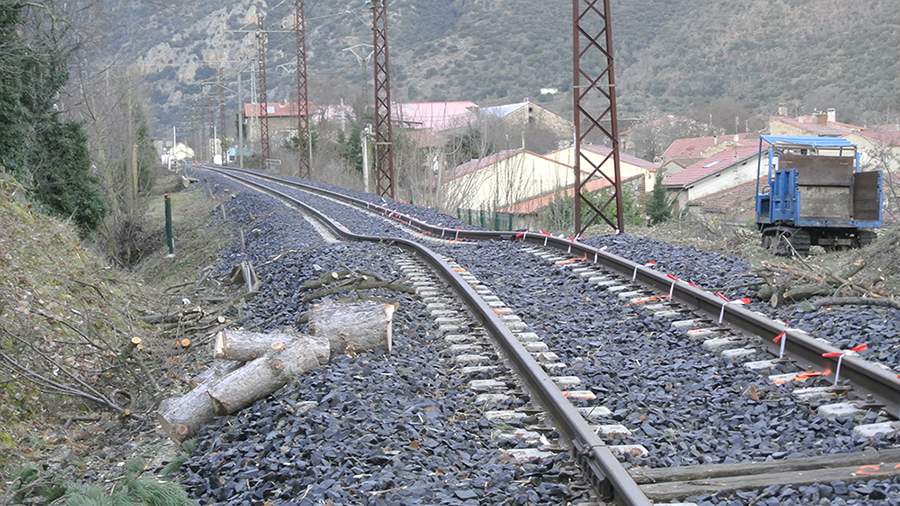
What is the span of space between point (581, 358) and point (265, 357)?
2.68 meters

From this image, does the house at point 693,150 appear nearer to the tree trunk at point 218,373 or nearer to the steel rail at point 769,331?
the steel rail at point 769,331

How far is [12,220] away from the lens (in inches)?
587

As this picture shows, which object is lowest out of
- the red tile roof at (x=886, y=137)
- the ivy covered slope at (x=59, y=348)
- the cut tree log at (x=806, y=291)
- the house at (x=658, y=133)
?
the ivy covered slope at (x=59, y=348)

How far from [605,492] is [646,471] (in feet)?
1.10

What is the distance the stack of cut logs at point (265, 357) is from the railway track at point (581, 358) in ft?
2.98

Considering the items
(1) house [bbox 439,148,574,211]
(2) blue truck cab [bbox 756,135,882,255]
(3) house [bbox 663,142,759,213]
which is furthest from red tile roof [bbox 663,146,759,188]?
(2) blue truck cab [bbox 756,135,882,255]

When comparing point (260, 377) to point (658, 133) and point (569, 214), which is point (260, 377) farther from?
point (658, 133)

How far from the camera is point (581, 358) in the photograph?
270 inches

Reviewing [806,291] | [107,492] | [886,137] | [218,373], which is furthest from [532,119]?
[107,492]

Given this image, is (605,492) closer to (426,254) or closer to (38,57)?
(426,254)

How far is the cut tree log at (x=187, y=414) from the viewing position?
19.1 feet

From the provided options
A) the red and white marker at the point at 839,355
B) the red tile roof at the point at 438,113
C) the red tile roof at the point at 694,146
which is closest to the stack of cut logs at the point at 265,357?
A: the red and white marker at the point at 839,355

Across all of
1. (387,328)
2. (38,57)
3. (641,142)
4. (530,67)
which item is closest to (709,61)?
(641,142)

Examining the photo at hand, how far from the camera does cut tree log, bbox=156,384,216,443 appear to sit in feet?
19.1
